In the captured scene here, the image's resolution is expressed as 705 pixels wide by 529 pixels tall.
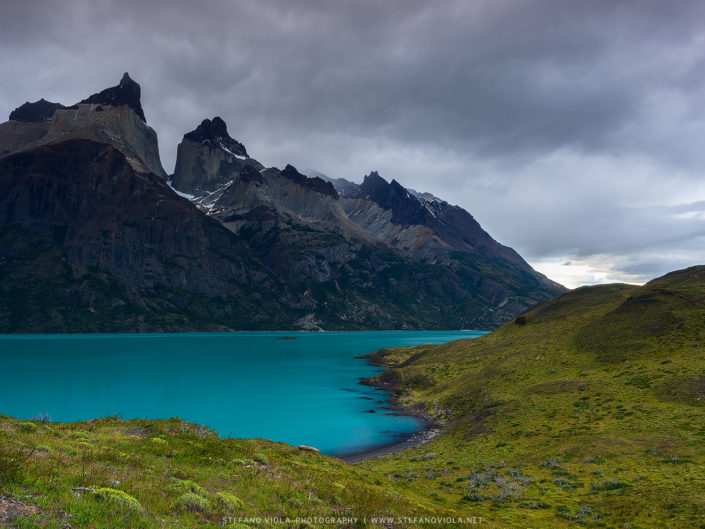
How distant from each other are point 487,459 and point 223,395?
66011 mm

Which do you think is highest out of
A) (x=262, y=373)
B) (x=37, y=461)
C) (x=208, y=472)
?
(x=37, y=461)

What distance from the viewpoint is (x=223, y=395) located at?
8781 centimetres

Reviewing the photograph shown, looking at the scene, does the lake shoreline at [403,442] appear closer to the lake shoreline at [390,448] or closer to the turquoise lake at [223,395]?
the lake shoreline at [390,448]

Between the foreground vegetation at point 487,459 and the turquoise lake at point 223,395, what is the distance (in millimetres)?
11829

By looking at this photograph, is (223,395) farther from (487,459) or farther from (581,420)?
(581,420)

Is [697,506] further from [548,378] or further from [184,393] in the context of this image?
[184,393]

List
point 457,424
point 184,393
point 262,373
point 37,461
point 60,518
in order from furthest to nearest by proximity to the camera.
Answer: point 262,373 → point 184,393 → point 457,424 → point 37,461 → point 60,518

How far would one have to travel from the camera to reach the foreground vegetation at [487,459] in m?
13.2

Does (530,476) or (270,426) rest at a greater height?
(530,476)

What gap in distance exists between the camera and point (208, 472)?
1845 cm

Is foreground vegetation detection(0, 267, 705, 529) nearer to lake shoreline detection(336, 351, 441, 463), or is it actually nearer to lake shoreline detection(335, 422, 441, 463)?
lake shoreline detection(336, 351, 441, 463)

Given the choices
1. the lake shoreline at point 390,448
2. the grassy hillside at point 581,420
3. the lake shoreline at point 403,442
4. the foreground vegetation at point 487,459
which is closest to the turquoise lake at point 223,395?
the lake shoreline at point 403,442

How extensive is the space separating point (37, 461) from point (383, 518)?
13458mm

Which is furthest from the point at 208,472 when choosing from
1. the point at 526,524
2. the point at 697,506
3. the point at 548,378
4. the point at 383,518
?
the point at 548,378
